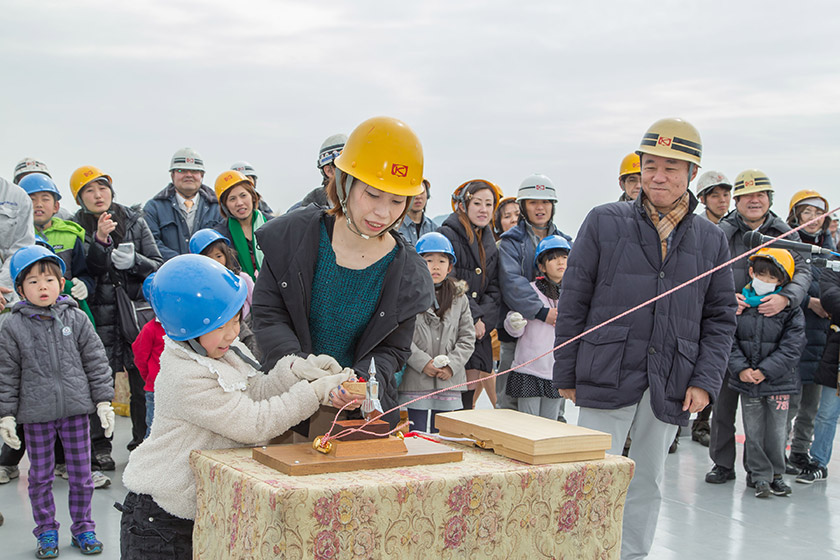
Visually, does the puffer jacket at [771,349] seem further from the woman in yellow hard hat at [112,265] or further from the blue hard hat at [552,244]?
the woman in yellow hard hat at [112,265]

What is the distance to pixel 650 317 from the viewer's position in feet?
9.53

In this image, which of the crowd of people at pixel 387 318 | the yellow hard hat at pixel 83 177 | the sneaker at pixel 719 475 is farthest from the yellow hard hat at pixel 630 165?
the yellow hard hat at pixel 83 177

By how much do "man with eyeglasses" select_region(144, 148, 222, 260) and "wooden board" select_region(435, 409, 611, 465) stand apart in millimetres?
3686

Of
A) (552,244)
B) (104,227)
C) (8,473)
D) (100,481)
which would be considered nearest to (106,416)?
(100,481)

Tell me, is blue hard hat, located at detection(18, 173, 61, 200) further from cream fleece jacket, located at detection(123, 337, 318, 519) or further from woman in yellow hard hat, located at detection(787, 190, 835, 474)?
woman in yellow hard hat, located at detection(787, 190, 835, 474)

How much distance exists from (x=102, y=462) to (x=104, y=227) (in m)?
1.44

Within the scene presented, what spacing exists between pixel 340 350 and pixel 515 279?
2.82 meters

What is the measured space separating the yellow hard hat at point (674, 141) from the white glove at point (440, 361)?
6.42 feet

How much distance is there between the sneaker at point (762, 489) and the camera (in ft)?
15.0

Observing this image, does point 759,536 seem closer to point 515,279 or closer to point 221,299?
point 515,279

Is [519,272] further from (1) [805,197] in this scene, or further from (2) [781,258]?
(1) [805,197]

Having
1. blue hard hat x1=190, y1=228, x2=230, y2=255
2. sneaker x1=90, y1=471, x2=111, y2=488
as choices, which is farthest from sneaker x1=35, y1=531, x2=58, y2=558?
blue hard hat x1=190, y1=228, x2=230, y2=255

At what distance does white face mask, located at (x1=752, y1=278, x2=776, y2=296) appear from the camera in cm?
474

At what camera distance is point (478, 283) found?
5.06 metres
